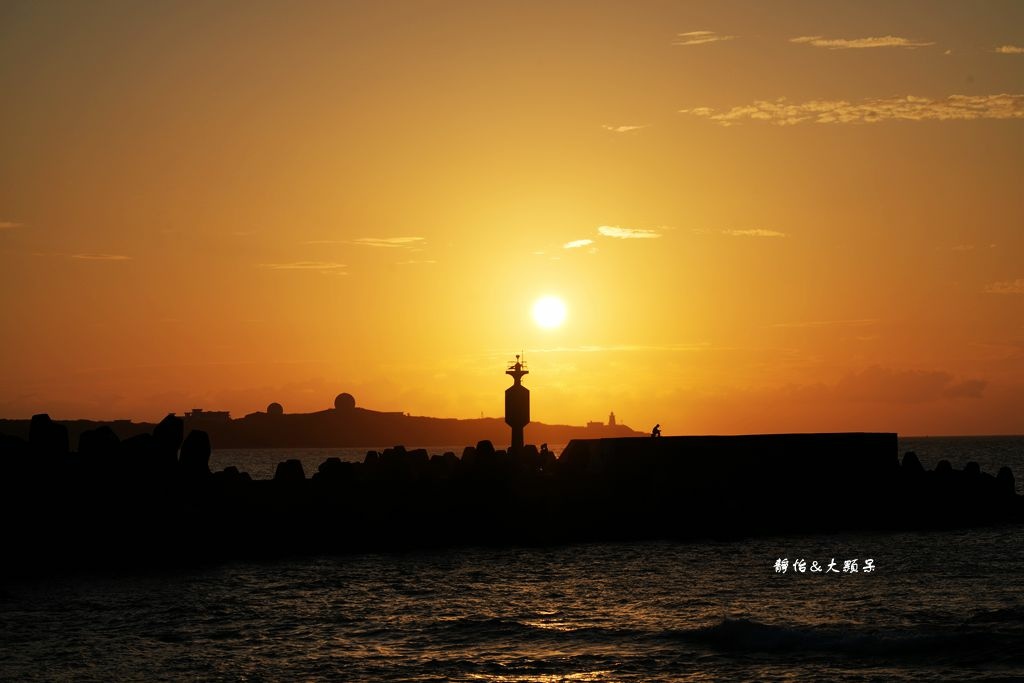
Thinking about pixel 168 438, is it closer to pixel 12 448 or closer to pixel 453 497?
pixel 12 448

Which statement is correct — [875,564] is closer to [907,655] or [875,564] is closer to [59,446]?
[907,655]

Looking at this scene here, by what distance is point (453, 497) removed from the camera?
35.4 meters

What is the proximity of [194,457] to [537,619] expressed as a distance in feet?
49.5

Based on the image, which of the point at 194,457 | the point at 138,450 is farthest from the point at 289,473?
the point at 138,450

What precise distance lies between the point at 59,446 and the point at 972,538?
86.0 feet

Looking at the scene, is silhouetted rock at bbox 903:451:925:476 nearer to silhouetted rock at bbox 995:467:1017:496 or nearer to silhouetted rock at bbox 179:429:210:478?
silhouetted rock at bbox 995:467:1017:496

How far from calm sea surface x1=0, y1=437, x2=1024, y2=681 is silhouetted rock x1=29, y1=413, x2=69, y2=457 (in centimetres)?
613

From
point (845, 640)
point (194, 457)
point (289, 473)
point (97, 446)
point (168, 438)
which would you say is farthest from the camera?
point (289, 473)

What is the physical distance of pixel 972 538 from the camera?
34.5 m

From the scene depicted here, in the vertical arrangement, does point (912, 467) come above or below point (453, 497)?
above

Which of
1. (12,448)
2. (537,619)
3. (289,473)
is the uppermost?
(12,448)

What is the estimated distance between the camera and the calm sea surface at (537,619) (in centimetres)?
1641

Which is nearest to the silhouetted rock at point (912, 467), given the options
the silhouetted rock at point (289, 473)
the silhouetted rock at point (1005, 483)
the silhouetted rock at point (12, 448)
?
the silhouetted rock at point (1005, 483)

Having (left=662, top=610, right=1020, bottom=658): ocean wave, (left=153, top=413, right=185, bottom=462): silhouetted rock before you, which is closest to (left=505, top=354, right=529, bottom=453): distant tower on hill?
(left=153, top=413, right=185, bottom=462): silhouetted rock
